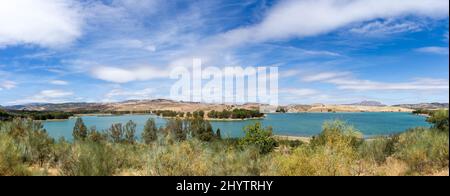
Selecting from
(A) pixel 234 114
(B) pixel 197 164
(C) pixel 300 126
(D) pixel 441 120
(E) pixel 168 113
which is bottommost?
(C) pixel 300 126

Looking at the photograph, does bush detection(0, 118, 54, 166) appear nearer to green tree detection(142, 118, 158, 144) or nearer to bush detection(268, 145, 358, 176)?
bush detection(268, 145, 358, 176)

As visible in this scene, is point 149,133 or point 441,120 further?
point 149,133

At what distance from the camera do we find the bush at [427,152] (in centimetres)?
737

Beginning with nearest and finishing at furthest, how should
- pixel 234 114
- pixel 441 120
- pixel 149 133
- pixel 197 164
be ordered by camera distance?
pixel 441 120 < pixel 197 164 < pixel 149 133 < pixel 234 114

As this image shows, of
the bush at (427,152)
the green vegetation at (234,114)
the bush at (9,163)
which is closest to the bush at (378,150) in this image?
the bush at (427,152)

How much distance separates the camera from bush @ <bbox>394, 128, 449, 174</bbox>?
7370mm

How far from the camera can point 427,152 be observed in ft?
26.1

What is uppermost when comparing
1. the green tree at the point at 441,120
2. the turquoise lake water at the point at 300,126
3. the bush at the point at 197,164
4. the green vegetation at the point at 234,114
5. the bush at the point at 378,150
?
the green tree at the point at 441,120

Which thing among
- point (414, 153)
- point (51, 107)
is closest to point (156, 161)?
point (414, 153)

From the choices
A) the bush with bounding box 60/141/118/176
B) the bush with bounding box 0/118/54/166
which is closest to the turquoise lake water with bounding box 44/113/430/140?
the bush with bounding box 0/118/54/166

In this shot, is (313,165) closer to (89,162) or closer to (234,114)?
(89,162)

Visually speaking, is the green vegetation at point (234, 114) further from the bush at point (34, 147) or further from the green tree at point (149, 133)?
the bush at point (34, 147)

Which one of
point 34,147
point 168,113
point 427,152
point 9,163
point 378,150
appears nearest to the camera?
point 9,163

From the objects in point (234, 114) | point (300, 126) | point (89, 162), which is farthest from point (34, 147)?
point (234, 114)
